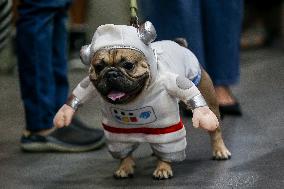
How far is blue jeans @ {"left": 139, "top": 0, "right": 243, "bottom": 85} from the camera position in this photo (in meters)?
2.87

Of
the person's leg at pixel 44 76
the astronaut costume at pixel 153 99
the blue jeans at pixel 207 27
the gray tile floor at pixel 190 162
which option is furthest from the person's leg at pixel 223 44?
the astronaut costume at pixel 153 99

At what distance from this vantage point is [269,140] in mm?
2600

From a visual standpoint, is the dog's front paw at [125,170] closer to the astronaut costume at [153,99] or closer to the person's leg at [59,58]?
the astronaut costume at [153,99]

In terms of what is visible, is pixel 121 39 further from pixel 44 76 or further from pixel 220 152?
pixel 44 76

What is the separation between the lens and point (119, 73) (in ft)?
6.42

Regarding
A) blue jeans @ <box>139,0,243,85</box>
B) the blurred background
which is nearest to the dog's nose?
blue jeans @ <box>139,0,243,85</box>

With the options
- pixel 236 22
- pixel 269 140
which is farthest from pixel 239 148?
pixel 236 22

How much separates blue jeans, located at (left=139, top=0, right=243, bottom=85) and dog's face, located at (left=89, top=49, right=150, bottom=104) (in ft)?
2.97

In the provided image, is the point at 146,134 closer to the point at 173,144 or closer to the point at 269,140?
the point at 173,144

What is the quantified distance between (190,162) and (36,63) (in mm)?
649

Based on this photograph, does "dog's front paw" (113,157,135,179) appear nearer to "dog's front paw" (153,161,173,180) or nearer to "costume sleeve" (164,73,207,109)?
"dog's front paw" (153,161,173,180)

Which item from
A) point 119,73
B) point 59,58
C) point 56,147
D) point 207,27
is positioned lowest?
point 56,147

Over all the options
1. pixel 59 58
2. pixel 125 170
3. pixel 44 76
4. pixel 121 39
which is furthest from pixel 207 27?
pixel 121 39

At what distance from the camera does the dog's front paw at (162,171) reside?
2.19 metres
